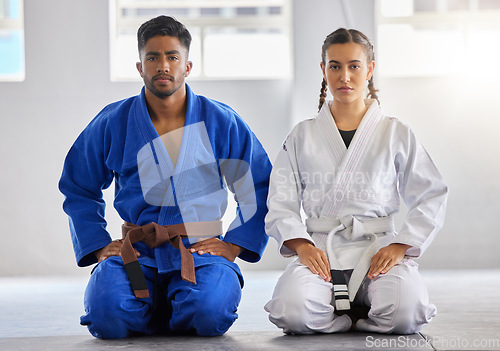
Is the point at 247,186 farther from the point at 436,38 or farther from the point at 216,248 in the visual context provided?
the point at 436,38

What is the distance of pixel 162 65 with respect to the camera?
2348mm

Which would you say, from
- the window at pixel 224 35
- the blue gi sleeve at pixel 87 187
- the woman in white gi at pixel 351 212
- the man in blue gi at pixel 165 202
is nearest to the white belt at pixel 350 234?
the woman in white gi at pixel 351 212

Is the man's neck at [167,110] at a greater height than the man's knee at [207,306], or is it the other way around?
the man's neck at [167,110]

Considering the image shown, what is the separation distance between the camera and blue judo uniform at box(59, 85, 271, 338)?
6.97ft

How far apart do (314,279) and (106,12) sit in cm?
385

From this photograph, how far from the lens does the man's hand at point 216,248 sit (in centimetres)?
225

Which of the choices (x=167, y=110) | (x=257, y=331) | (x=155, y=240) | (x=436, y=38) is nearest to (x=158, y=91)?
(x=167, y=110)

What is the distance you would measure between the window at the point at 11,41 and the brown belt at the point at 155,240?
3.58 m

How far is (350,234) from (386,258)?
15 centimetres

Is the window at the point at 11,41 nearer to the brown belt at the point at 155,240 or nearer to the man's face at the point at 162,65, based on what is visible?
the man's face at the point at 162,65

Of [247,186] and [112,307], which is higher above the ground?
[247,186]

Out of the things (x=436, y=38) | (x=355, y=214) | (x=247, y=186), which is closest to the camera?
(x=355, y=214)

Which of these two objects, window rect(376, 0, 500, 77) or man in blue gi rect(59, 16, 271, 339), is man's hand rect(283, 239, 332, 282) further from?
window rect(376, 0, 500, 77)

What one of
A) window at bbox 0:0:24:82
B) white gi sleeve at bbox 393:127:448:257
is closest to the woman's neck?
white gi sleeve at bbox 393:127:448:257
